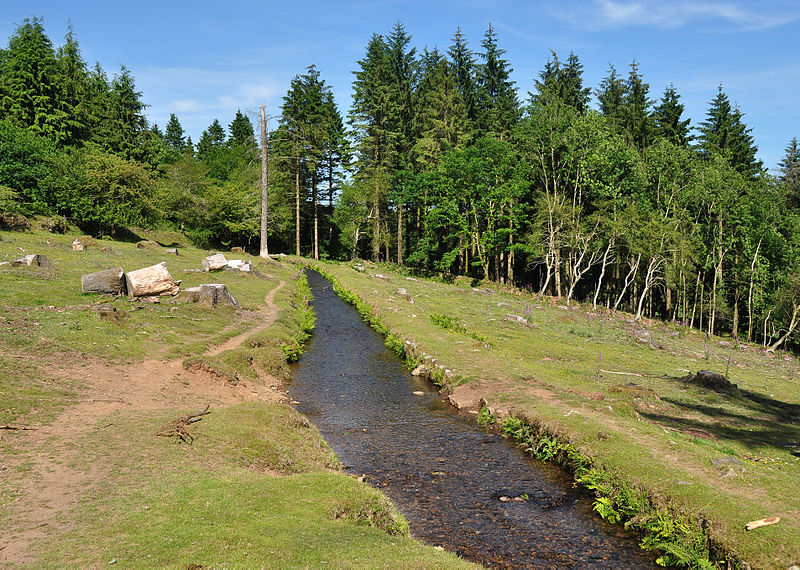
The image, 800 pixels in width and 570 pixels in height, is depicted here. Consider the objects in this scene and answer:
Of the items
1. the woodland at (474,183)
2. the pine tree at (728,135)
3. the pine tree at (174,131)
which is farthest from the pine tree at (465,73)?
the pine tree at (174,131)

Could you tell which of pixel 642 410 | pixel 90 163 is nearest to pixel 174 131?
pixel 90 163

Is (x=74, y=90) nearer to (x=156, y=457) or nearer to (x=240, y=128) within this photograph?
(x=240, y=128)

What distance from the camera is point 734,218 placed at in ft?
176

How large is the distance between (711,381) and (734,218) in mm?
41066

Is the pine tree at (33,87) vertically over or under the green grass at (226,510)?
over

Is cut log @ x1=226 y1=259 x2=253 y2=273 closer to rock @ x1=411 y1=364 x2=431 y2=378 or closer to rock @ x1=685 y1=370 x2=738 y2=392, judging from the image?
rock @ x1=411 y1=364 x2=431 y2=378

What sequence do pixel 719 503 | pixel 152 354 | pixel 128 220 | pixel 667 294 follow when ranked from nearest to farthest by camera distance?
1. pixel 719 503
2. pixel 152 354
3. pixel 128 220
4. pixel 667 294

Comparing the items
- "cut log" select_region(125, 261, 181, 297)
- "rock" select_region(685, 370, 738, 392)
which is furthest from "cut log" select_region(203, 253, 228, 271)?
"rock" select_region(685, 370, 738, 392)

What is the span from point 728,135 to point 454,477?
255ft

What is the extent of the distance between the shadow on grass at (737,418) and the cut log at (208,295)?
22789 millimetres

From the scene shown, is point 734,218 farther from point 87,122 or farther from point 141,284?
point 87,122

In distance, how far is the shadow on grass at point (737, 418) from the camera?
15.4 metres

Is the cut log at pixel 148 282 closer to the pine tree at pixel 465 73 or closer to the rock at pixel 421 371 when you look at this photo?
the rock at pixel 421 371

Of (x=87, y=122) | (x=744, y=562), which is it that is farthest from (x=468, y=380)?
(x=87, y=122)
